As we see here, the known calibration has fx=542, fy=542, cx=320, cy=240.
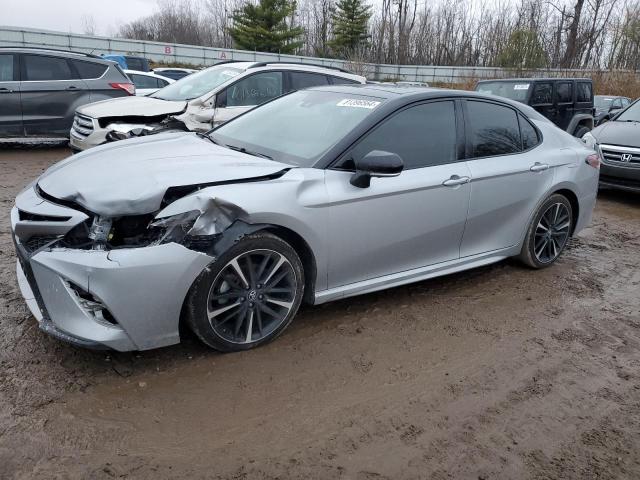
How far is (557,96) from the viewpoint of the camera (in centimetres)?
1259

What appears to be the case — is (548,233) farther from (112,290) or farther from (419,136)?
(112,290)

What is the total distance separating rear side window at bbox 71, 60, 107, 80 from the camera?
384 inches

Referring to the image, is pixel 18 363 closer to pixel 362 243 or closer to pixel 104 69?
pixel 362 243

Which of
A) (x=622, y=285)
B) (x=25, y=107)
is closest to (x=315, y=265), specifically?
(x=622, y=285)

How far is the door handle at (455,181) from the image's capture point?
3892mm

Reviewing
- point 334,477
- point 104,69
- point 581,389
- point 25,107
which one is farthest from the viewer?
point 104,69

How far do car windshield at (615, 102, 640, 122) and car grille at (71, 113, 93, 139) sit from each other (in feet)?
27.9

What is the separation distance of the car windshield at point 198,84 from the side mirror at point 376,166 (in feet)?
17.3

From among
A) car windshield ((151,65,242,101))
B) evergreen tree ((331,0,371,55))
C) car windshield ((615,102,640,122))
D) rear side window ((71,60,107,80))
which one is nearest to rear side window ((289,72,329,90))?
car windshield ((151,65,242,101))

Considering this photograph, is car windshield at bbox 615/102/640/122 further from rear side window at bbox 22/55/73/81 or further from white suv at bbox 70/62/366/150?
rear side window at bbox 22/55/73/81

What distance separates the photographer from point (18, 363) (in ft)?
9.73

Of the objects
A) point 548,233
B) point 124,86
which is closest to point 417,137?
point 548,233

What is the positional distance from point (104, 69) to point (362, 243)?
27.5 feet

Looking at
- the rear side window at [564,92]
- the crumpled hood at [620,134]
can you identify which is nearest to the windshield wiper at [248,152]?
the crumpled hood at [620,134]
